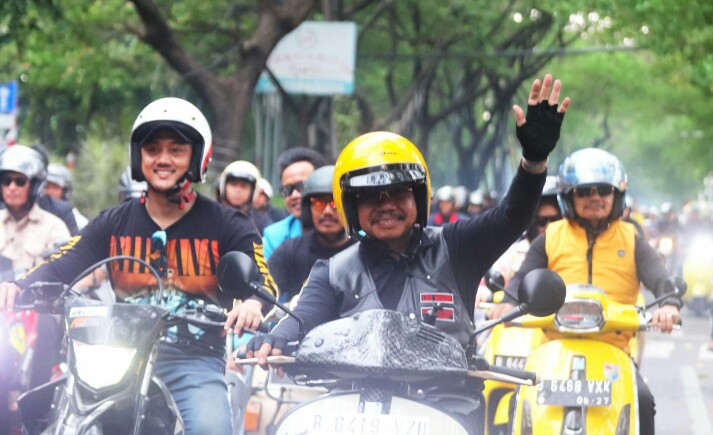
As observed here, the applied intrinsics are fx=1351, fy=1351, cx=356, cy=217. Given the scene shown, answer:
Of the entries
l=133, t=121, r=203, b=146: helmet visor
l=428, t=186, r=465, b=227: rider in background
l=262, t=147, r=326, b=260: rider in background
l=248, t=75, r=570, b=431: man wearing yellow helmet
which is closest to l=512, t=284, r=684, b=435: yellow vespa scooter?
l=248, t=75, r=570, b=431: man wearing yellow helmet

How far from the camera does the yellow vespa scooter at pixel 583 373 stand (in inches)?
220

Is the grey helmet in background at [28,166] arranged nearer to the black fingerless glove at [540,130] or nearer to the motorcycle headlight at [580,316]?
the motorcycle headlight at [580,316]

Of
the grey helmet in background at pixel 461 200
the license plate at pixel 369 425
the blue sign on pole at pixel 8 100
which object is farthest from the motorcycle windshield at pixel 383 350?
the grey helmet in background at pixel 461 200

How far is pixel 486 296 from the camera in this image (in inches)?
317

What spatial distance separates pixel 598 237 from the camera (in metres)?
7.04

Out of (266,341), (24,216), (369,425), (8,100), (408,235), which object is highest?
(8,100)

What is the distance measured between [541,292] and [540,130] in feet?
1.66

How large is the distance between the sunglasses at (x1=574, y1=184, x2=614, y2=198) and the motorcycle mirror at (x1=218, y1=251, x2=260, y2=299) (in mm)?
3222

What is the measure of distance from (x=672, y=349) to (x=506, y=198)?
43.7 feet

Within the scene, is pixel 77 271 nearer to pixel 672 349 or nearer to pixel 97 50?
pixel 672 349

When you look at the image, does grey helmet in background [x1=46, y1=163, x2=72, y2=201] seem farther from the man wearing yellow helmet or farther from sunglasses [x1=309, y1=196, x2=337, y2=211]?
the man wearing yellow helmet

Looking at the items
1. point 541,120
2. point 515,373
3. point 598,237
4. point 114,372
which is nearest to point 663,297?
point 598,237

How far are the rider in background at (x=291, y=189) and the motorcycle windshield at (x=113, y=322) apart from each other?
386cm

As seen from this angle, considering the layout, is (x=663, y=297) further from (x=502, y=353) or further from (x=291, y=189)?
(x=291, y=189)
